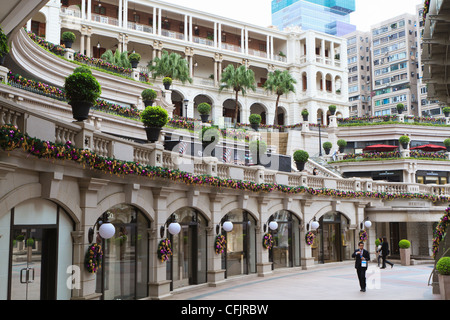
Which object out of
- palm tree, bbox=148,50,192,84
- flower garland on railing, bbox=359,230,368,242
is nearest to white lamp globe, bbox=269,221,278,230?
flower garland on railing, bbox=359,230,368,242

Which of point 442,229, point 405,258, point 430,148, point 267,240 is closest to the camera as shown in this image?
point 442,229

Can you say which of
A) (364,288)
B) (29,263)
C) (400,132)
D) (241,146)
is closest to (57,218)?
(29,263)

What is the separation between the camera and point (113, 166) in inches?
610

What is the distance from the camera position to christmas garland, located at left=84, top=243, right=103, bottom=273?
593 inches

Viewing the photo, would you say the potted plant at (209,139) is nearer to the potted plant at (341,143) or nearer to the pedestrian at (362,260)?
the pedestrian at (362,260)

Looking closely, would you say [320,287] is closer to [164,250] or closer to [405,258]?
[164,250]

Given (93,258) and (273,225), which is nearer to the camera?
(93,258)

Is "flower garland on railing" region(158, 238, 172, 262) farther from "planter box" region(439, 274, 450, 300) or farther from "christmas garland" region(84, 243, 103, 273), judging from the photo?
"planter box" region(439, 274, 450, 300)

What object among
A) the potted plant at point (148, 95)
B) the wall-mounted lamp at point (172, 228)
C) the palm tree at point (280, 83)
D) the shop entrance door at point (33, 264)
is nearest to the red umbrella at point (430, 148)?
the palm tree at point (280, 83)

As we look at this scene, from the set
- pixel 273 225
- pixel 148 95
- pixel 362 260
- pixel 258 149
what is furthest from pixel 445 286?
pixel 148 95

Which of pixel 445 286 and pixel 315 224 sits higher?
pixel 315 224

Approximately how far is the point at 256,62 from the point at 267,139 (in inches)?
820

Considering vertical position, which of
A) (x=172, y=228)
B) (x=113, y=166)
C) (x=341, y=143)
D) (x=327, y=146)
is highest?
(x=341, y=143)

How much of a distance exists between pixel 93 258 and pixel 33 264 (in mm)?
2058
